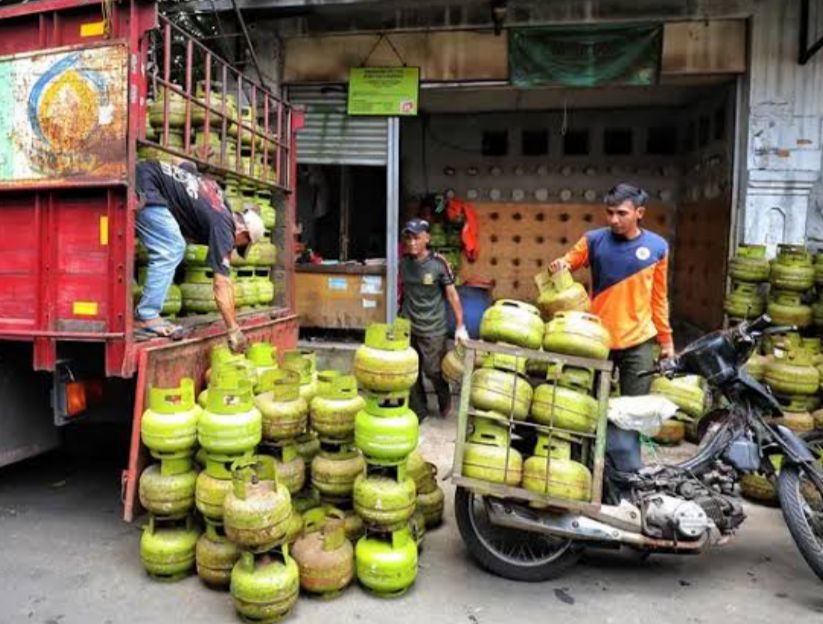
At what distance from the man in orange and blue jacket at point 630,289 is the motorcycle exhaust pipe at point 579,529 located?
1.19m

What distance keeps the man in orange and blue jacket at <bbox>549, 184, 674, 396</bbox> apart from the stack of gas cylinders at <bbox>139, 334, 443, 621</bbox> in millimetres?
1678

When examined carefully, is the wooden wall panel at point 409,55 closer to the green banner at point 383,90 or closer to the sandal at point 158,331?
the green banner at point 383,90

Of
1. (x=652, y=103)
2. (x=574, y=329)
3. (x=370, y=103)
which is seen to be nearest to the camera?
(x=574, y=329)

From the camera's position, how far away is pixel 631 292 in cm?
469

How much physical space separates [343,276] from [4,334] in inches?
184

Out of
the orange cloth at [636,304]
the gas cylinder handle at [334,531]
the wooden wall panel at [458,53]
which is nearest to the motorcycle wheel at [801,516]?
the orange cloth at [636,304]

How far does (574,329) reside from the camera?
12.4 ft

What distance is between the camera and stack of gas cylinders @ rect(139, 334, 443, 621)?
3398 millimetres

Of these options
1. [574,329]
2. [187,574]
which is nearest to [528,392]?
[574,329]

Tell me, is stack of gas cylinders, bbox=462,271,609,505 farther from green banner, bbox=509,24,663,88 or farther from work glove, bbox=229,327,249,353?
green banner, bbox=509,24,663,88

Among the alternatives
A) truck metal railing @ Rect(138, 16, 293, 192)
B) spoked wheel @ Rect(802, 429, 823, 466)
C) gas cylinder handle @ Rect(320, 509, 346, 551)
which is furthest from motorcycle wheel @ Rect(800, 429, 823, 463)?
truck metal railing @ Rect(138, 16, 293, 192)

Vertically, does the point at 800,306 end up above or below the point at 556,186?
below

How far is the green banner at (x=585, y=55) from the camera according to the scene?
774 cm

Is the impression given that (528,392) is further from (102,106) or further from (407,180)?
(407,180)
